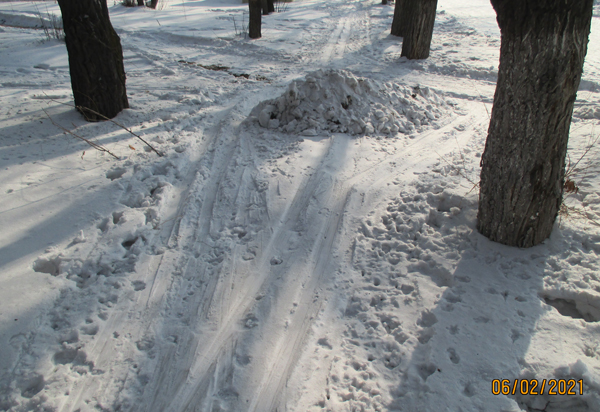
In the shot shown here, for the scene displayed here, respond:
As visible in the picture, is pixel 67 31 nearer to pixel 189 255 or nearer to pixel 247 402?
pixel 189 255

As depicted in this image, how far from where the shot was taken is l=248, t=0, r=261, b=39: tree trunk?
9.62m

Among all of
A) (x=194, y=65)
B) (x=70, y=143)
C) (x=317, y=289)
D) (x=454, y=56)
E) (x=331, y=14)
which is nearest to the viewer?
(x=317, y=289)

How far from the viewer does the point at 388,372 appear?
1.96 metres

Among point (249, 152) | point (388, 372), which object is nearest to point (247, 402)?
point (388, 372)

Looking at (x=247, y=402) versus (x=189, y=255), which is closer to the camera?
(x=247, y=402)

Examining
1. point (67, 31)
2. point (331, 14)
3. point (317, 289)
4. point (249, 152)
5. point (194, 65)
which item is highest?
point (331, 14)

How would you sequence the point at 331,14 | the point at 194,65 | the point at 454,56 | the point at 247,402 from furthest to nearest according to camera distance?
the point at 331,14 < the point at 454,56 < the point at 194,65 < the point at 247,402

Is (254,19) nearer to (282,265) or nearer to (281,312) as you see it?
(282,265)

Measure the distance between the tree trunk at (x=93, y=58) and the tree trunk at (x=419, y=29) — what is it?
629 centimetres

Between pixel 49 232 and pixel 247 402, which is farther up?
pixel 49 232

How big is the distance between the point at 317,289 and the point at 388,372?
0.73m

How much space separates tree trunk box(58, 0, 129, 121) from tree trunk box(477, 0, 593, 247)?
4.35 metres

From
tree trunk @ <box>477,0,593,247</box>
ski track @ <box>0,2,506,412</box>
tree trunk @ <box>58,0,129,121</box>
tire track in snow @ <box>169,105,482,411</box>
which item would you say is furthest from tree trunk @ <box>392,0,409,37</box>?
tree trunk @ <box>477,0,593,247</box>
